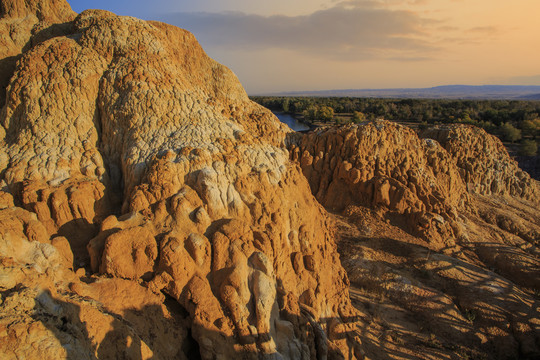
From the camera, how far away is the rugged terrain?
5594 millimetres

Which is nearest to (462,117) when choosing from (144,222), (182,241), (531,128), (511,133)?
(531,128)

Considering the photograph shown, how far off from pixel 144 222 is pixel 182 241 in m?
0.94

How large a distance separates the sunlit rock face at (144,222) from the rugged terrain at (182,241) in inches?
1.4

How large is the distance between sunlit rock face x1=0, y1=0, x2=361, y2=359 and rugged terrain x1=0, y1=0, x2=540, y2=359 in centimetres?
4

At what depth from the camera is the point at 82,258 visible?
259 inches

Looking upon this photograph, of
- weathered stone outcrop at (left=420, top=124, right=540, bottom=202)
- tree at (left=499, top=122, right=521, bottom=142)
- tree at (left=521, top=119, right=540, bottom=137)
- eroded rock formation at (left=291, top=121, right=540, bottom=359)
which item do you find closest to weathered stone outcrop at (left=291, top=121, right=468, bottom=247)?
eroded rock formation at (left=291, top=121, right=540, bottom=359)

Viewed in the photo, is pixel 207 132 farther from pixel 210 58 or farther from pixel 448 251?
pixel 448 251

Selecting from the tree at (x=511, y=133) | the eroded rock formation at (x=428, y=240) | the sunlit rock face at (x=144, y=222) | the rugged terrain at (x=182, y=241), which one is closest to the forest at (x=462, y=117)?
the tree at (x=511, y=133)

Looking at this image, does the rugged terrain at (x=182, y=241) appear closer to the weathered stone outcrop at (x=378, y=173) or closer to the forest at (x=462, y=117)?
the weathered stone outcrop at (x=378, y=173)

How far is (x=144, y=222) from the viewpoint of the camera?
6.75 metres

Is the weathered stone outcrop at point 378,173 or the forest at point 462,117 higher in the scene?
the forest at point 462,117

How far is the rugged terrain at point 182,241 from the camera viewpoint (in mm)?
5594

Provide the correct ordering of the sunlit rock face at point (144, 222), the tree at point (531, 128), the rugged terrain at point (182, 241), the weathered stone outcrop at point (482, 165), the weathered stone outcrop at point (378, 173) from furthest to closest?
the tree at point (531, 128)
the weathered stone outcrop at point (482, 165)
the weathered stone outcrop at point (378, 173)
the rugged terrain at point (182, 241)
the sunlit rock face at point (144, 222)

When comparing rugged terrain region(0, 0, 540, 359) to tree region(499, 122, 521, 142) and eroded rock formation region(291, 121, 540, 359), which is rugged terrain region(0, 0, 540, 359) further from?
tree region(499, 122, 521, 142)
